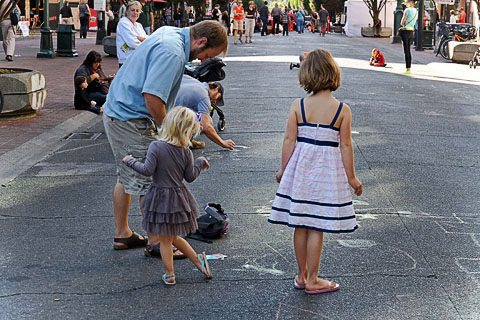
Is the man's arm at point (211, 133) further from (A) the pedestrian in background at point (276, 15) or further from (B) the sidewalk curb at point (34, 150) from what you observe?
(A) the pedestrian in background at point (276, 15)

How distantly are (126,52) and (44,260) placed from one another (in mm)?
6350

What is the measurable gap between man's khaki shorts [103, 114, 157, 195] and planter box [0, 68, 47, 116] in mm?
6308

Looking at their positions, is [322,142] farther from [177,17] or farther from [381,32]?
[177,17]

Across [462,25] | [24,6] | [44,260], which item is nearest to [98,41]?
[462,25]

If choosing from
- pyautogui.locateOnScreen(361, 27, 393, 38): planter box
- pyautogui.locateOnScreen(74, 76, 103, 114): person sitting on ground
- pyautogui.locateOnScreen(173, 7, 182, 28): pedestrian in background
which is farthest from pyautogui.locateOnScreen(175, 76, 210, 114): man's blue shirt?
pyautogui.locateOnScreen(173, 7, 182, 28): pedestrian in background

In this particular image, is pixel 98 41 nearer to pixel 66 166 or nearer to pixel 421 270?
pixel 66 166

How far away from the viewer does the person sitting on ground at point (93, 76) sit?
39.7 feet

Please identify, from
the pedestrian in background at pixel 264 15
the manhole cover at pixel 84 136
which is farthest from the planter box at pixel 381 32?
the manhole cover at pixel 84 136

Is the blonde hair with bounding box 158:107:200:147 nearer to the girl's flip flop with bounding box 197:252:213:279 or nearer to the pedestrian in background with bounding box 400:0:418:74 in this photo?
the girl's flip flop with bounding box 197:252:213:279

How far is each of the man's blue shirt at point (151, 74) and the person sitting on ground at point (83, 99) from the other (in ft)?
23.3

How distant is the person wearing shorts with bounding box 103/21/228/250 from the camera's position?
4641 millimetres

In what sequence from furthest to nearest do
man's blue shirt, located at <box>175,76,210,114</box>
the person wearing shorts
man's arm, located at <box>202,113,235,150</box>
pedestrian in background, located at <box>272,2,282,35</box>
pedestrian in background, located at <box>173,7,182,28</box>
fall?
pedestrian in background, located at <box>173,7,182,28</box>, pedestrian in background, located at <box>272,2,282,35</box>, man's blue shirt, located at <box>175,76,210,114</box>, man's arm, located at <box>202,113,235,150</box>, the person wearing shorts

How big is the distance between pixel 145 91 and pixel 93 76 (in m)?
7.77


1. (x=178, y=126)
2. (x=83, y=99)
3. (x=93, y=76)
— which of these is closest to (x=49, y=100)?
(x=83, y=99)
